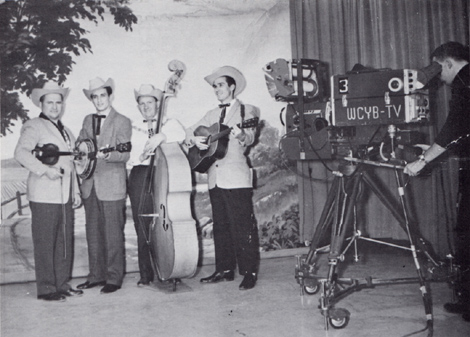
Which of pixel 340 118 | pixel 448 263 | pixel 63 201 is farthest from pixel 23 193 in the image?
pixel 448 263

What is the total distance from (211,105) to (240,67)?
49 centimetres

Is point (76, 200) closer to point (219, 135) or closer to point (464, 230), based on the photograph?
point (219, 135)

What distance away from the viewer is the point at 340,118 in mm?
3064

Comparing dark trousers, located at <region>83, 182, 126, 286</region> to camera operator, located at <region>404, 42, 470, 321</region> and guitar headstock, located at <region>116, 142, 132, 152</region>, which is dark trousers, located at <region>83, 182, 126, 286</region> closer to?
guitar headstock, located at <region>116, 142, 132, 152</region>

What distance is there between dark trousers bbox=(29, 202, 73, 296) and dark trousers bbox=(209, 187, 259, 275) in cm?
115

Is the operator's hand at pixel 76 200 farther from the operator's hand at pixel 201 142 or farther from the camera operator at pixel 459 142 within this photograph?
the camera operator at pixel 459 142

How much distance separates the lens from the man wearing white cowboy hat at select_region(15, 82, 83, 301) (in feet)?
11.9

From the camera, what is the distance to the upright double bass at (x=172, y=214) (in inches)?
138

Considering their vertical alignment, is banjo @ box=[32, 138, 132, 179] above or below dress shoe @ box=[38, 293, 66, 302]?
above

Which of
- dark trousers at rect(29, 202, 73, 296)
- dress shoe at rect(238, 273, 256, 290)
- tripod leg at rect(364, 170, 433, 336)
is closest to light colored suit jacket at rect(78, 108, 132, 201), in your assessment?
dark trousers at rect(29, 202, 73, 296)

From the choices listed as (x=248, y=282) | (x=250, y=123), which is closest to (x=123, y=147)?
(x=250, y=123)

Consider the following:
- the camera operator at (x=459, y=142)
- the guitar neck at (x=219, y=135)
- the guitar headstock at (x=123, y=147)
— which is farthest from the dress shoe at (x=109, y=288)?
the camera operator at (x=459, y=142)

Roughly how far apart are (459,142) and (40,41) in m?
3.53

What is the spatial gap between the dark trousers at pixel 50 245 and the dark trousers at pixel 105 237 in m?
0.21
